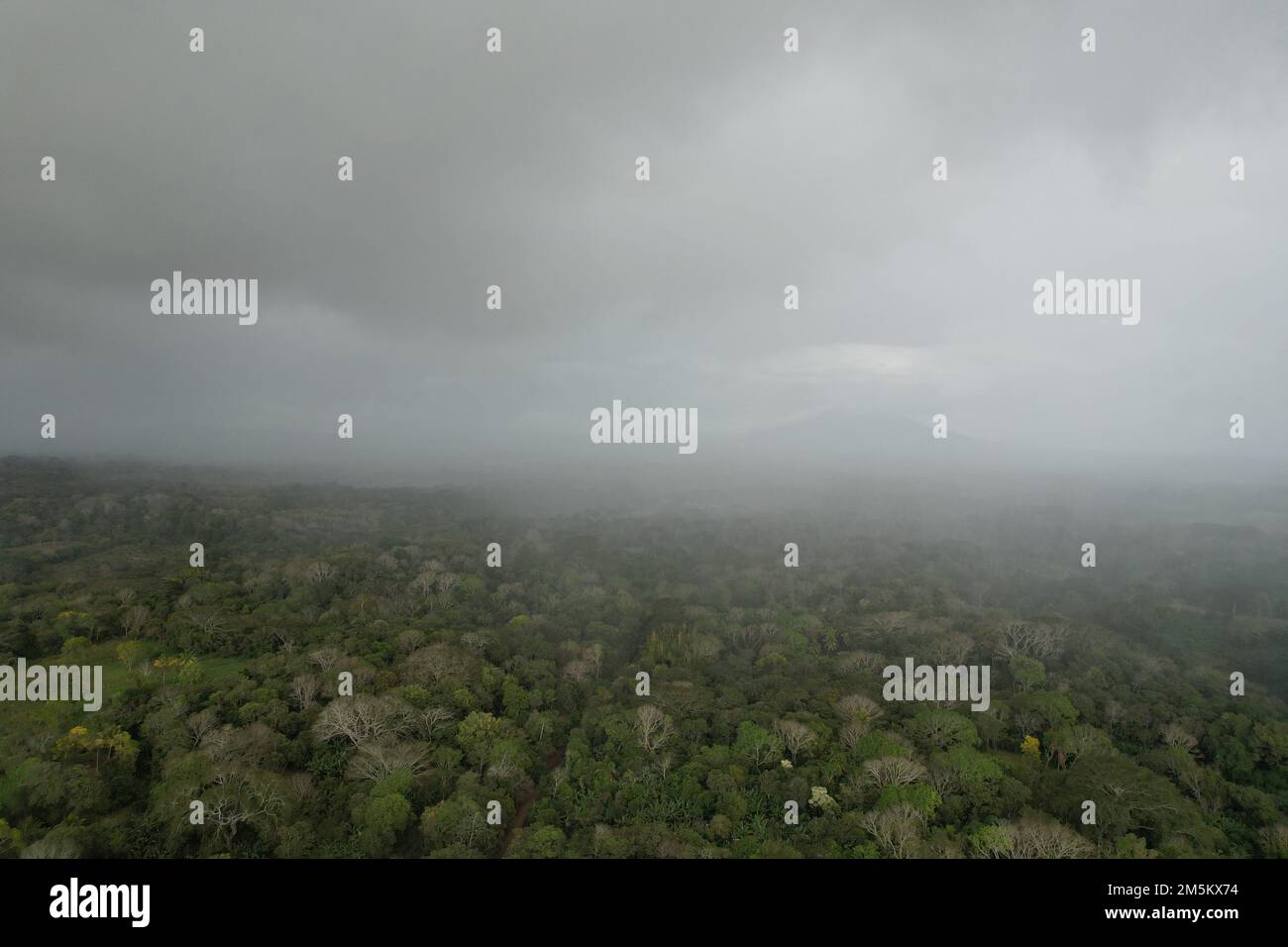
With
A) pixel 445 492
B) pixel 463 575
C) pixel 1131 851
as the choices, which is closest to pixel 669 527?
pixel 463 575

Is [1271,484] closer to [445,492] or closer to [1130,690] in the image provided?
[1130,690]

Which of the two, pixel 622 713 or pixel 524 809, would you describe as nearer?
pixel 524 809

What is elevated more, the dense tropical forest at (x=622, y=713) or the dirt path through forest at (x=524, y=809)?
the dense tropical forest at (x=622, y=713)

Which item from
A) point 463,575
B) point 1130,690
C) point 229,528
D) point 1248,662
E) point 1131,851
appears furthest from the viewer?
point 229,528

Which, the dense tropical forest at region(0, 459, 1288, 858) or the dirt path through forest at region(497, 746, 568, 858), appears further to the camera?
the dirt path through forest at region(497, 746, 568, 858)

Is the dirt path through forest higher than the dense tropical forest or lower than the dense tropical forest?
lower

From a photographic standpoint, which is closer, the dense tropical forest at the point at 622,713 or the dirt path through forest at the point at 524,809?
the dense tropical forest at the point at 622,713

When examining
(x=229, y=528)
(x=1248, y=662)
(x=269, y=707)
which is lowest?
(x=1248, y=662)

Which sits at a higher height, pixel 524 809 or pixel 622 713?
pixel 622 713
